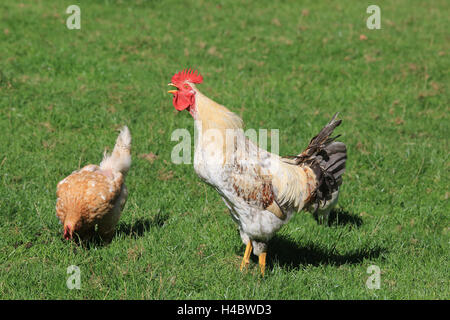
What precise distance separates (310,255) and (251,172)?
5.08 ft

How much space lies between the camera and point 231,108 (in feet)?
32.1

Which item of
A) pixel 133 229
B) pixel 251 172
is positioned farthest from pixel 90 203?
pixel 251 172

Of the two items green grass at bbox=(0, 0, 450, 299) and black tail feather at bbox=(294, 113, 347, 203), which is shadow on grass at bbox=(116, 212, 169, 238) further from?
black tail feather at bbox=(294, 113, 347, 203)

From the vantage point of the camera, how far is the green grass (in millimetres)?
5305

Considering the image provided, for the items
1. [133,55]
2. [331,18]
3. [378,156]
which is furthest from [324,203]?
[331,18]

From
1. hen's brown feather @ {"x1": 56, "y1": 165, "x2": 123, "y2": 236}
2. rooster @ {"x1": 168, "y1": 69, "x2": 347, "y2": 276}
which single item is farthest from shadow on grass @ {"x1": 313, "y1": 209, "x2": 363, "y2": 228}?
hen's brown feather @ {"x1": 56, "y1": 165, "x2": 123, "y2": 236}

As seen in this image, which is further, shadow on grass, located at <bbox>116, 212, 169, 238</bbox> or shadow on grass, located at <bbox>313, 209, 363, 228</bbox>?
shadow on grass, located at <bbox>313, 209, 363, 228</bbox>

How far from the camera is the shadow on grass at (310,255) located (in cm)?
591

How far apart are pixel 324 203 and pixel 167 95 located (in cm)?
529

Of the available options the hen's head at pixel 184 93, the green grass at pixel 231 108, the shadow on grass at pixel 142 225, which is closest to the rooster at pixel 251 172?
the hen's head at pixel 184 93

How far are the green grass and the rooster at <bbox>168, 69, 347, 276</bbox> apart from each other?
0.63 meters

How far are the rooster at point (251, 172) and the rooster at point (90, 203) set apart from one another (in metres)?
1.34

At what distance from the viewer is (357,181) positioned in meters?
7.83

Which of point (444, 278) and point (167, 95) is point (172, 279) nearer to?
point (444, 278)
